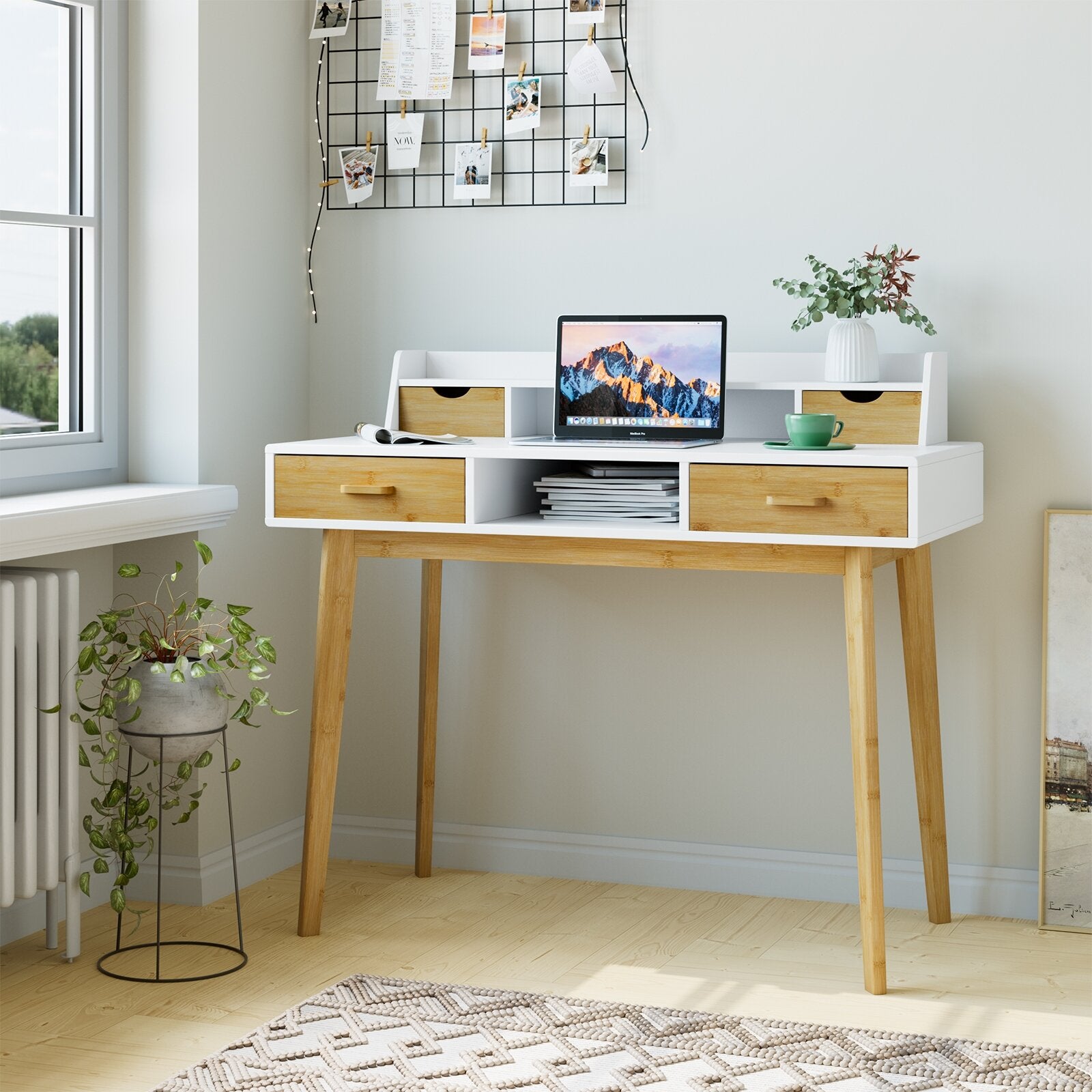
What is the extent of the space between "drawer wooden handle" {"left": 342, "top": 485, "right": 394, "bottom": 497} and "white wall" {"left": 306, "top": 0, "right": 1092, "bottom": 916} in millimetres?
624

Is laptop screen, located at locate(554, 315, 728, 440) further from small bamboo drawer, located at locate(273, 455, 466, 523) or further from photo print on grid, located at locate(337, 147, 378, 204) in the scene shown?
photo print on grid, located at locate(337, 147, 378, 204)

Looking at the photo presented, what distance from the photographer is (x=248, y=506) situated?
3070 millimetres

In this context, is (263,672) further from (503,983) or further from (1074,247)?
(1074,247)

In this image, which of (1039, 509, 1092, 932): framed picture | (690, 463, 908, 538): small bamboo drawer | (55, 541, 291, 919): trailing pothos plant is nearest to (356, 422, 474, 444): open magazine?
(55, 541, 291, 919): trailing pothos plant

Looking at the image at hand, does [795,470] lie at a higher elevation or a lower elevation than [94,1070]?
higher

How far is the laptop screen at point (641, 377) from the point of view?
2.69 metres

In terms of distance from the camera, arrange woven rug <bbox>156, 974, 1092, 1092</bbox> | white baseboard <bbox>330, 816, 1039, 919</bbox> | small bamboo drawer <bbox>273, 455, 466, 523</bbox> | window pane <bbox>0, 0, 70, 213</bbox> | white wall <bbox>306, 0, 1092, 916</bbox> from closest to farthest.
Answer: woven rug <bbox>156, 974, 1092, 1092</bbox> → small bamboo drawer <bbox>273, 455, 466, 523</bbox> → window pane <bbox>0, 0, 70, 213</bbox> → white wall <bbox>306, 0, 1092, 916</bbox> → white baseboard <bbox>330, 816, 1039, 919</bbox>

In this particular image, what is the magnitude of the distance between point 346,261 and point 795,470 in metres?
1.27

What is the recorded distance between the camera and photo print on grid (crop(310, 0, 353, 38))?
10.4ft

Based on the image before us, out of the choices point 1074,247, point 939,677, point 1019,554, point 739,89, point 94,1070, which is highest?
point 739,89

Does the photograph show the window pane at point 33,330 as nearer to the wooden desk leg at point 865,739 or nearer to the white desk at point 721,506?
the white desk at point 721,506

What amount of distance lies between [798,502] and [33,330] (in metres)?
1.39

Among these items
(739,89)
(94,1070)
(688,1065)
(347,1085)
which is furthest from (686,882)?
(739,89)

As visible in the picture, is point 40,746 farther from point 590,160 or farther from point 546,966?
point 590,160
